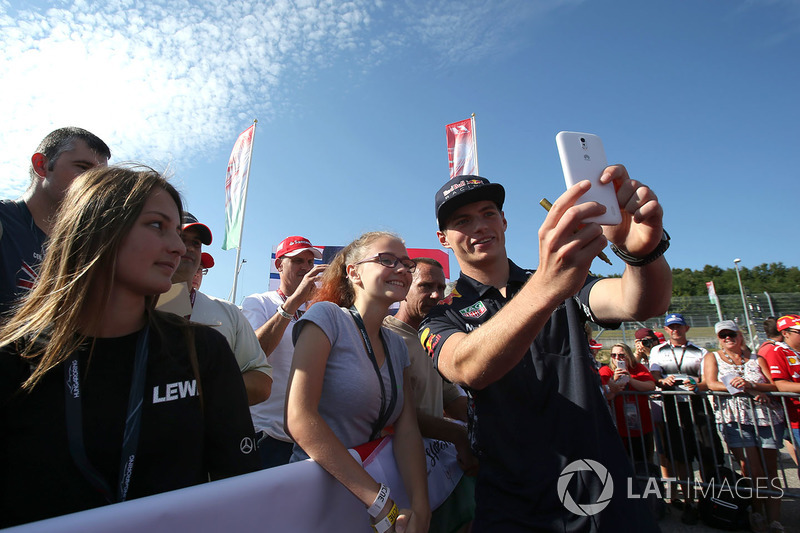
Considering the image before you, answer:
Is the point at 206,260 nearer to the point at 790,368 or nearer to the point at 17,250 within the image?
the point at 17,250

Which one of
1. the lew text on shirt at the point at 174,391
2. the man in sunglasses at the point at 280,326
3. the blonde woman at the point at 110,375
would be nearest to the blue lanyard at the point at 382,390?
the blonde woman at the point at 110,375

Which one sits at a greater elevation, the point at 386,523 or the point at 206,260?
the point at 206,260

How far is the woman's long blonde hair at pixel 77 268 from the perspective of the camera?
1276 millimetres

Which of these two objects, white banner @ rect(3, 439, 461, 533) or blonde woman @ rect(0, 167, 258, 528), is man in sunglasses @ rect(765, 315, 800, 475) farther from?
blonde woman @ rect(0, 167, 258, 528)

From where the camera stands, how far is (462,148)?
35.0ft

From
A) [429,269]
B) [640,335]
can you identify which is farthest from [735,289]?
[429,269]

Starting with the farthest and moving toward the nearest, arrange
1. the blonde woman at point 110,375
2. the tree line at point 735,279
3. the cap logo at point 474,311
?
the tree line at point 735,279 < the cap logo at point 474,311 < the blonde woman at point 110,375

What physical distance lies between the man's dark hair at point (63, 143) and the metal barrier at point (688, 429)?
5.88m

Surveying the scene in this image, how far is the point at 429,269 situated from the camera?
354 cm

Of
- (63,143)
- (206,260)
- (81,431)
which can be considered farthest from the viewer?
(206,260)

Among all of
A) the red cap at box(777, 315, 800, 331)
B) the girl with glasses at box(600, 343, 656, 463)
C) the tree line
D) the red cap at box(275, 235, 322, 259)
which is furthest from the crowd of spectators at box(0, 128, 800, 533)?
the tree line

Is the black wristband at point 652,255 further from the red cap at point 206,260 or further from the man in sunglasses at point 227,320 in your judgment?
the red cap at point 206,260

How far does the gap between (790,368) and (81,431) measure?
7.18 m

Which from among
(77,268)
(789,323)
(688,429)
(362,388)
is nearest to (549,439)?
(362,388)
